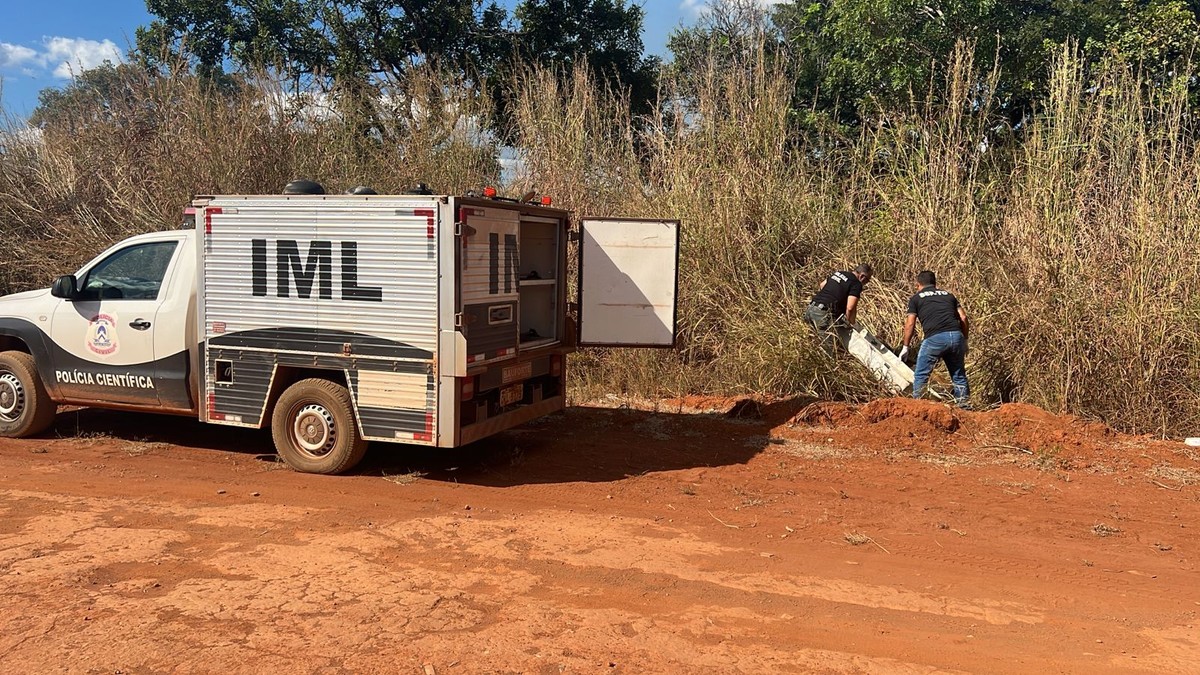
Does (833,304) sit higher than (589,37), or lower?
lower

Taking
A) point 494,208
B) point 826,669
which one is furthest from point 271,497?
point 826,669

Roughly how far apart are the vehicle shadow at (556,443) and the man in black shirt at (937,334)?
1.30m

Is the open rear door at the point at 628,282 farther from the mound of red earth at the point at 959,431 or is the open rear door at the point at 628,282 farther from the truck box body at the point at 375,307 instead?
the mound of red earth at the point at 959,431

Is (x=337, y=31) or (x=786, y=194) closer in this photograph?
(x=786, y=194)

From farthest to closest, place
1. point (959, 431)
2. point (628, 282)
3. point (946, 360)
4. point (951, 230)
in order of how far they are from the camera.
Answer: point (951, 230) → point (946, 360) → point (959, 431) → point (628, 282)

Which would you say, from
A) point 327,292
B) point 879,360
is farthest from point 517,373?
point 879,360

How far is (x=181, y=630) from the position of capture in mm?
3953

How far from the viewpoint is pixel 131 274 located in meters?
7.50

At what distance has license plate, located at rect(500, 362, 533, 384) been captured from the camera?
6.98 m

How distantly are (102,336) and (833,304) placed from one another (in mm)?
7265

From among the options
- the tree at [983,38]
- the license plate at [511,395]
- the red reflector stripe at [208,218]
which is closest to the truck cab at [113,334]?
the red reflector stripe at [208,218]

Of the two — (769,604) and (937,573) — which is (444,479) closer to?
(769,604)

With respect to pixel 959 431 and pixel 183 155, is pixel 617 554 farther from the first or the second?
pixel 183 155

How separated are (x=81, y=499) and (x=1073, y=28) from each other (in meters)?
17.0
